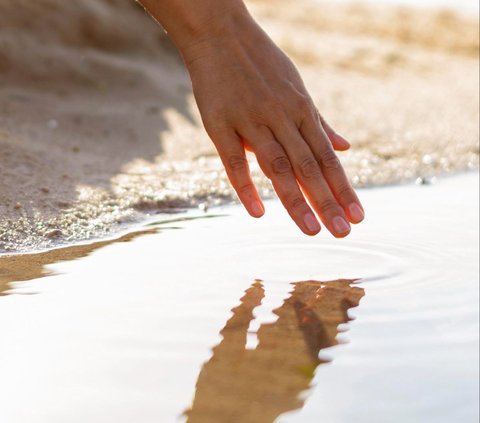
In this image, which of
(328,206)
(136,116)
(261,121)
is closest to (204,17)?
(261,121)

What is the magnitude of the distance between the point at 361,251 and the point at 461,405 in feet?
2.59

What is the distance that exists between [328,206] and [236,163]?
0.20 meters

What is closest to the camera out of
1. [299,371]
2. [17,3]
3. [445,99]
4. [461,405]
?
[461,405]

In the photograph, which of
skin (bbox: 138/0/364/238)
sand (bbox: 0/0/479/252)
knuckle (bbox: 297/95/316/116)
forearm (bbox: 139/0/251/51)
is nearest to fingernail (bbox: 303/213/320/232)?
skin (bbox: 138/0/364/238)

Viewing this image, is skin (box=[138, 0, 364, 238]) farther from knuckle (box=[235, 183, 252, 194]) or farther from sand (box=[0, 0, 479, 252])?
sand (box=[0, 0, 479, 252])

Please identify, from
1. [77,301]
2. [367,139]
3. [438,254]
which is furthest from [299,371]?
[367,139]

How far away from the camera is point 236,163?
1771mm

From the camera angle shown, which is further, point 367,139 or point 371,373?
point 367,139

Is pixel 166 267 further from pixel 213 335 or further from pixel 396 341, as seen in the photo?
pixel 396 341

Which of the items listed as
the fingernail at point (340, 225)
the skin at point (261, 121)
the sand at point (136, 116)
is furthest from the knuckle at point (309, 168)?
the sand at point (136, 116)

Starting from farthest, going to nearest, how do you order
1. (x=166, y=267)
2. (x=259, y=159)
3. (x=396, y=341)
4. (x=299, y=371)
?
1. (x=166, y=267)
2. (x=259, y=159)
3. (x=396, y=341)
4. (x=299, y=371)

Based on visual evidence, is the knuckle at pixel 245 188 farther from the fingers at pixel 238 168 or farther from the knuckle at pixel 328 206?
the knuckle at pixel 328 206

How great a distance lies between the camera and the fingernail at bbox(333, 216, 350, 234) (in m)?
1.72

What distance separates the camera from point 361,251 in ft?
6.70
